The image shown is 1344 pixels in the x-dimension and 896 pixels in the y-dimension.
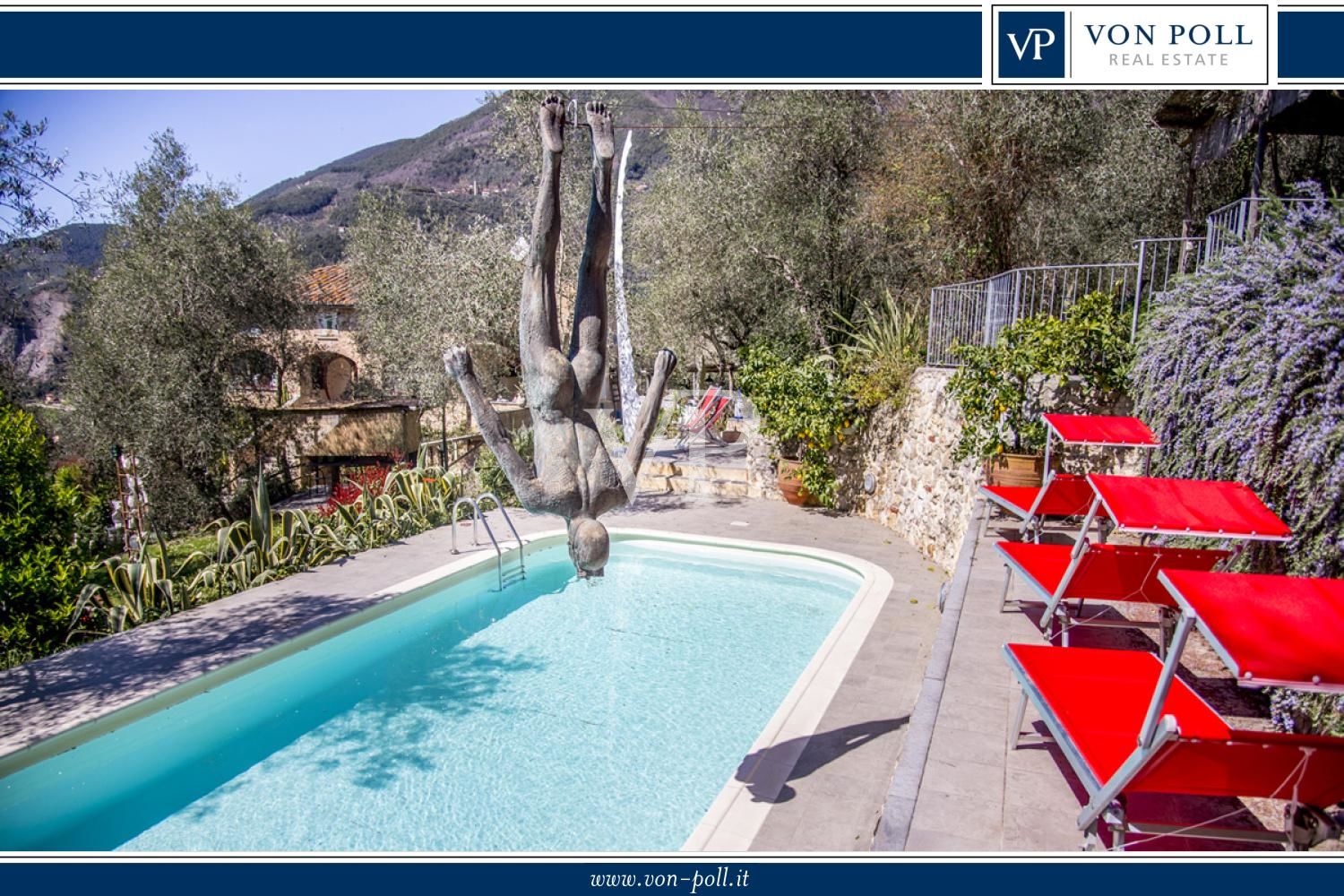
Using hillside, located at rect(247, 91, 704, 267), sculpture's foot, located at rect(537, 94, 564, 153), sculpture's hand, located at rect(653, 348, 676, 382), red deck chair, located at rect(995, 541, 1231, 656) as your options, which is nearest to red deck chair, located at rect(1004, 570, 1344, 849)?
red deck chair, located at rect(995, 541, 1231, 656)

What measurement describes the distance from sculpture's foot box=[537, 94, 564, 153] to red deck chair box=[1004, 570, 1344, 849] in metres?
3.15

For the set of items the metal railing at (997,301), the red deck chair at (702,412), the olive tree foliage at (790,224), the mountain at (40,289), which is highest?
the olive tree foliage at (790,224)

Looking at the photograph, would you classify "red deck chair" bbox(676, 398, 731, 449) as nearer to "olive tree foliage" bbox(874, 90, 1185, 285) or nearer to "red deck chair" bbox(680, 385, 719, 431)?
"red deck chair" bbox(680, 385, 719, 431)

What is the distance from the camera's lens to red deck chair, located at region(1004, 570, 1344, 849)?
8.14 feet

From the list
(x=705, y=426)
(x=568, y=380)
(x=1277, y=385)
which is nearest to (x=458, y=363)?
(x=568, y=380)

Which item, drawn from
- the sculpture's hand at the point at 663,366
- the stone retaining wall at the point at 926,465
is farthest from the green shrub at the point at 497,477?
the sculpture's hand at the point at 663,366

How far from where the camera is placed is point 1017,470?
7.78 metres

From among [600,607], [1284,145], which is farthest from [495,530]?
[1284,145]

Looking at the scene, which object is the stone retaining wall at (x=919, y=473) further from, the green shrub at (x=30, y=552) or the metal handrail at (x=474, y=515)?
the green shrub at (x=30, y=552)

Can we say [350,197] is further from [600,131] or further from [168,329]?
[600,131]

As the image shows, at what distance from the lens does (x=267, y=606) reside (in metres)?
7.58

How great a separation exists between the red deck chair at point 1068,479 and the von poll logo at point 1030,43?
2.83 meters

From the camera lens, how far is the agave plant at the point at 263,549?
811 cm

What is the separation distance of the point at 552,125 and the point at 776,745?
4.01m
